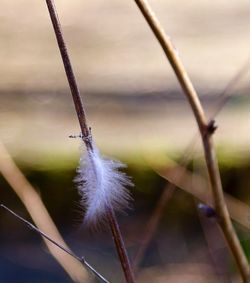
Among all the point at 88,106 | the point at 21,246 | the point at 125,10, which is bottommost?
the point at 21,246

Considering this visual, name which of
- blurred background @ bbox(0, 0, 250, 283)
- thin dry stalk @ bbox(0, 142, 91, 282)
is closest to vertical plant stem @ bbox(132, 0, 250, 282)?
thin dry stalk @ bbox(0, 142, 91, 282)

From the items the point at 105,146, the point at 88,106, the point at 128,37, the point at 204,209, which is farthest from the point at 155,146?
the point at 204,209

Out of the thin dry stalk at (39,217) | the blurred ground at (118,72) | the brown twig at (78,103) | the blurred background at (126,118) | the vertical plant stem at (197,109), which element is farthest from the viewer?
the blurred ground at (118,72)

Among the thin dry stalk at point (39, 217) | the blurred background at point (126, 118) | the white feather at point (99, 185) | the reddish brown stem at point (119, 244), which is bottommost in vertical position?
the reddish brown stem at point (119, 244)

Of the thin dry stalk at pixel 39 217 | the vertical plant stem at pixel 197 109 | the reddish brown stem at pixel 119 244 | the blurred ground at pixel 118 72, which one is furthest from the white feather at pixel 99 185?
the blurred ground at pixel 118 72

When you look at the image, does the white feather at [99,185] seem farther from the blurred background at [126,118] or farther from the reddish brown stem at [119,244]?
the blurred background at [126,118]

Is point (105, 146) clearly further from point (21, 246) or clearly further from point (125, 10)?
point (125, 10)
